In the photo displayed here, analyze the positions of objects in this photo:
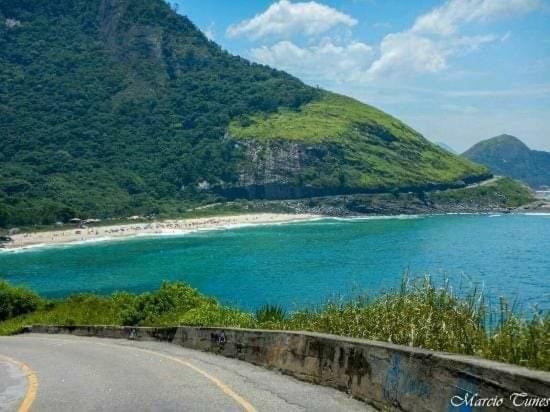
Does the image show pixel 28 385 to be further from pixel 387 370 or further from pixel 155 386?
pixel 387 370

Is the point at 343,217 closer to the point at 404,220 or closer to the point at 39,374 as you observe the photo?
the point at 404,220

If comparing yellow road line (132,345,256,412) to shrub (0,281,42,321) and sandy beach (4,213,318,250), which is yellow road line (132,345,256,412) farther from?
sandy beach (4,213,318,250)

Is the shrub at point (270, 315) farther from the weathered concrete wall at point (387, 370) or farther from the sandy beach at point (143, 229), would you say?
the sandy beach at point (143, 229)

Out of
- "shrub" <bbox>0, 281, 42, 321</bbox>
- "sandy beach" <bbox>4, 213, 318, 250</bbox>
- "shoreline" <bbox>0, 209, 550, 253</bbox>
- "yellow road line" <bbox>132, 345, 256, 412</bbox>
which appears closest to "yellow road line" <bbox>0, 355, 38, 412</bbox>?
"yellow road line" <bbox>132, 345, 256, 412</bbox>

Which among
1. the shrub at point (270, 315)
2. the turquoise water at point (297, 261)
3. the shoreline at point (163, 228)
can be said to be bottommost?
the turquoise water at point (297, 261)

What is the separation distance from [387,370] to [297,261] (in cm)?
8503

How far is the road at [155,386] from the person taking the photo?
847cm

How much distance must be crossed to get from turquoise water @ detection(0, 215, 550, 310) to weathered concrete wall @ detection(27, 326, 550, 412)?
1479 inches

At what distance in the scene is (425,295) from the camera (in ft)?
32.7

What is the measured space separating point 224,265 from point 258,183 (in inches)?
4200

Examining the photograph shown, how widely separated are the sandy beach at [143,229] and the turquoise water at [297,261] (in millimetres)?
7979

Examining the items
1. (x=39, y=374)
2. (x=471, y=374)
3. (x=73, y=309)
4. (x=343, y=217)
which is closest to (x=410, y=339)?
→ (x=471, y=374)

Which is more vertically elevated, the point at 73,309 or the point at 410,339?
the point at 410,339

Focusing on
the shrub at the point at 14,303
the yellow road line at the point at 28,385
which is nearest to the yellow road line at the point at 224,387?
the yellow road line at the point at 28,385
